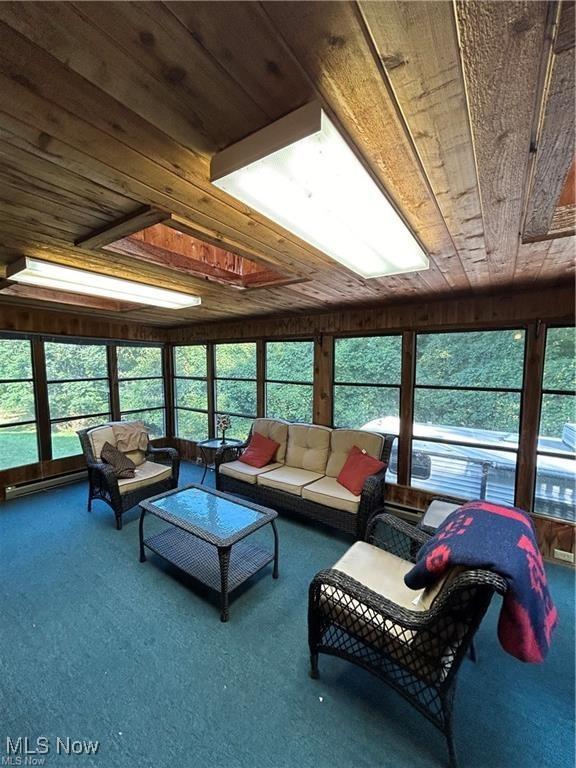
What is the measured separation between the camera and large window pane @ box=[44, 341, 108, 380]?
4.48m

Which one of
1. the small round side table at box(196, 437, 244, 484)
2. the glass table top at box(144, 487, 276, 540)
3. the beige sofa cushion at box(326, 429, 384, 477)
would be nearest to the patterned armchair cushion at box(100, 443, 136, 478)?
the glass table top at box(144, 487, 276, 540)

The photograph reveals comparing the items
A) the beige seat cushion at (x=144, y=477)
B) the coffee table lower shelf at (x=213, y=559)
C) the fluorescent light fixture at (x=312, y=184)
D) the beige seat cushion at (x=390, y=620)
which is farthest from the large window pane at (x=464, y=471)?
the beige seat cushion at (x=144, y=477)

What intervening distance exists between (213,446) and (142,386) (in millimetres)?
2164

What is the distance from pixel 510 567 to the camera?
123cm

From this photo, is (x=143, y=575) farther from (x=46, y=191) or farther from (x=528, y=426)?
(x=528, y=426)

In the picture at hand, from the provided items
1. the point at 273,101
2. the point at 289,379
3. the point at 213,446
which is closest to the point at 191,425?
the point at 213,446

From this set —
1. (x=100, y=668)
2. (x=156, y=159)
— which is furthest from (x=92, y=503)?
(x=156, y=159)

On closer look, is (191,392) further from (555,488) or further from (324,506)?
(555,488)

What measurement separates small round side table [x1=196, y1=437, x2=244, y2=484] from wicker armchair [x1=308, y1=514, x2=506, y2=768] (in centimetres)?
249

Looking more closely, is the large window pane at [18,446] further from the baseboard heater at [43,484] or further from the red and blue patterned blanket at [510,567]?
the red and blue patterned blanket at [510,567]

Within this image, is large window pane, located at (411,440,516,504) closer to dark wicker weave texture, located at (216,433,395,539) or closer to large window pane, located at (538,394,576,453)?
large window pane, located at (538,394,576,453)

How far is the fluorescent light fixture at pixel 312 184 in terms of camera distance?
0.84m

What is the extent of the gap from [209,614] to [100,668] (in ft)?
2.17
